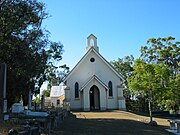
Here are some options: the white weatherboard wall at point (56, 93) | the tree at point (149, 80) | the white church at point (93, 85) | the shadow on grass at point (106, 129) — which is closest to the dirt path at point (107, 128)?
→ the shadow on grass at point (106, 129)

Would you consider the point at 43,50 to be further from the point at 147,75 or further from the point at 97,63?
the point at 97,63

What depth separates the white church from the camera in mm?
35688

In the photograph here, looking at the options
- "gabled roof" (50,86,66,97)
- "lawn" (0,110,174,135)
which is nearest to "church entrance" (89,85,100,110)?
"lawn" (0,110,174,135)

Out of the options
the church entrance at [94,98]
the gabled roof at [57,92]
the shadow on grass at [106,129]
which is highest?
the gabled roof at [57,92]

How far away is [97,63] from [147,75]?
17373 millimetres

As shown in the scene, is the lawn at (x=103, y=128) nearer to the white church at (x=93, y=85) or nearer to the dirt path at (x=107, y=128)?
the dirt path at (x=107, y=128)

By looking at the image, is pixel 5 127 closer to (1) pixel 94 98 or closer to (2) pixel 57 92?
(1) pixel 94 98

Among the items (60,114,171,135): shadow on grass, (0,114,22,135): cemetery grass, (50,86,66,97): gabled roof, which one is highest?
(50,86,66,97): gabled roof

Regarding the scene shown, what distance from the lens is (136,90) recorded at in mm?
21203

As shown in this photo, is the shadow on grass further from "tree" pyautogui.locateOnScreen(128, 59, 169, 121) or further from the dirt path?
"tree" pyautogui.locateOnScreen(128, 59, 169, 121)

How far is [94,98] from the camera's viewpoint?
37.3 meters

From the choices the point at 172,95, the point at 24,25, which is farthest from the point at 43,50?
the point at 172,95

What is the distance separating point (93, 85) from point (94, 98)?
245 centimetres

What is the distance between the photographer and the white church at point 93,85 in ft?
117
